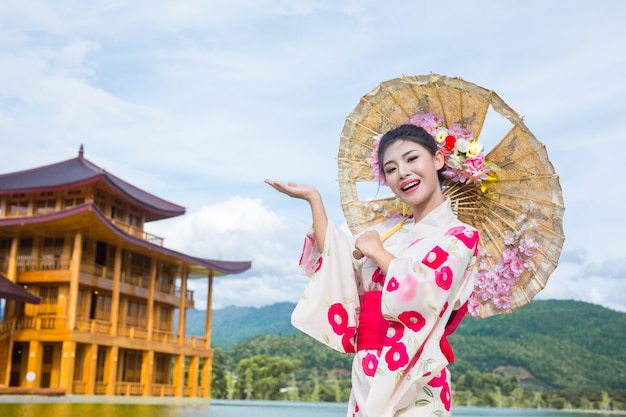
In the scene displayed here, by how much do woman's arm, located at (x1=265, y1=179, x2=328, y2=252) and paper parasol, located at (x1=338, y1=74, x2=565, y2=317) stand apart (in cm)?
66

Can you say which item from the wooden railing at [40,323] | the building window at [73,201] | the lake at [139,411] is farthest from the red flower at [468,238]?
the building window at [73,201]

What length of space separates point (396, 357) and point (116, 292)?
1933cm

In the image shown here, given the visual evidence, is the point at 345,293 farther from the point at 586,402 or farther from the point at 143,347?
the point at 586,402

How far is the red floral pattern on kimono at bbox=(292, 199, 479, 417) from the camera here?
85.1 inches

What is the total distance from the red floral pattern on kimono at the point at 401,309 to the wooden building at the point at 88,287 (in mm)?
16094

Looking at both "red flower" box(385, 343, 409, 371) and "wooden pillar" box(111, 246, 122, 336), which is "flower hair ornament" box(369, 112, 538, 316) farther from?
"wooden pillar" box(111, 246, 122, 336)

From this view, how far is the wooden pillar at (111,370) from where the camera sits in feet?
63.7

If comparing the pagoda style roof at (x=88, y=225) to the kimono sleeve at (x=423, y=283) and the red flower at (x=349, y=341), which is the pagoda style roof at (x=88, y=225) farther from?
the kimono sleeve at (x=423, y=283)

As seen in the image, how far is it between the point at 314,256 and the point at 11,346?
18645 mm

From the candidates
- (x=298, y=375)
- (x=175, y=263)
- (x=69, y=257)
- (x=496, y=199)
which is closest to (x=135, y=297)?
(x=175, y=263)

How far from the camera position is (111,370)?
19.4m

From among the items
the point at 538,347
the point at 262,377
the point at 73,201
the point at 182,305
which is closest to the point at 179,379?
the point at 182,305

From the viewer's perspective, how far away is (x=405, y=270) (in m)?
2.17

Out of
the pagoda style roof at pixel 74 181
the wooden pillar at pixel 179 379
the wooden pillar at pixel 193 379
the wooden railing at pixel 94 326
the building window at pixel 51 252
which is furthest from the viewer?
the wooden pillar at pixel 193 379
